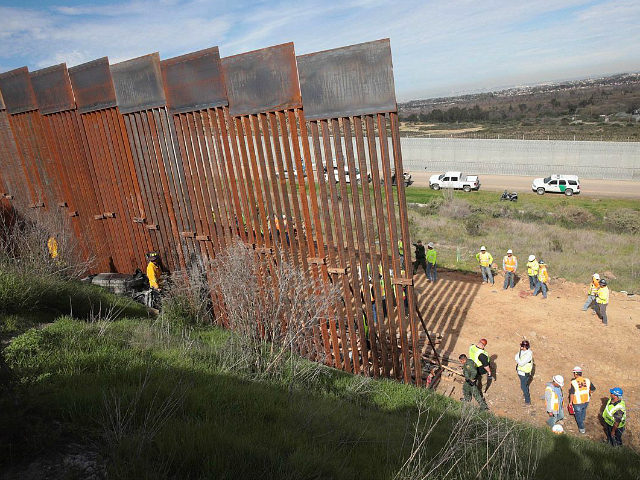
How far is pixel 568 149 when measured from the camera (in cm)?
3784

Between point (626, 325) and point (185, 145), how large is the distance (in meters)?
10.7

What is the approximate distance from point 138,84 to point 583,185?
34879mm

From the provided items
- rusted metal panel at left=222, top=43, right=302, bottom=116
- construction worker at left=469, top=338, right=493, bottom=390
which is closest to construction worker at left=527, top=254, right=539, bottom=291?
construction worker at left=469, top=338, right=493, bottom=390

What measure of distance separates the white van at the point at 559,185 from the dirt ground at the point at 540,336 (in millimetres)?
20311

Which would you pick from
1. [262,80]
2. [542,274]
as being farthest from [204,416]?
[542,274]

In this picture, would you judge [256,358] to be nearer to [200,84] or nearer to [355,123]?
[355,123]

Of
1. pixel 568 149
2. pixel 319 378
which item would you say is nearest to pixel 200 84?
pixel 319 378

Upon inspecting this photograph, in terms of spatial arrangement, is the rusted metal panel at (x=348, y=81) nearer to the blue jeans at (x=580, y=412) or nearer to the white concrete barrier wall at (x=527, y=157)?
the blue jeans at (x=580, y=412)

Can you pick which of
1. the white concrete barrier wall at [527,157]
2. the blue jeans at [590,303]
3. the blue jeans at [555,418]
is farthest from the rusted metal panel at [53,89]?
the white concrete barrier wall at [527,157]

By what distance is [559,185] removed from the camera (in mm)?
31172

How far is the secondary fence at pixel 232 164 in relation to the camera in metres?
6.52

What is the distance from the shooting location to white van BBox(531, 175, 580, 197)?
30734mm

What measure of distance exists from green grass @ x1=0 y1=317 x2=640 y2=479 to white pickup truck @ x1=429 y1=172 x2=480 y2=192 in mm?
28793

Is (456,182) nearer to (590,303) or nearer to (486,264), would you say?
(486,264)
